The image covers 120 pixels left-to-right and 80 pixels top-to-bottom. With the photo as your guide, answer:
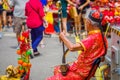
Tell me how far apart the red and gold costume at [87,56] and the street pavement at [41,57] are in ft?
8.00

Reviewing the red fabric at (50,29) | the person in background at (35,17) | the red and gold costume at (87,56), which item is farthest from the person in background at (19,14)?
the red and gold costume at (87,56)

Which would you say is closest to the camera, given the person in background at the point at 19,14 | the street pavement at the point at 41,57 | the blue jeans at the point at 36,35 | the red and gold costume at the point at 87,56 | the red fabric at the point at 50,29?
the red and gold costume at the point at 87,56

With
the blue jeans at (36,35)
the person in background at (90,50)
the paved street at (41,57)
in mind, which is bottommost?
the paved street at (41,57)

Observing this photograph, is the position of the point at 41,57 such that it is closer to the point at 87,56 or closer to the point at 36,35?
the point at 36,35

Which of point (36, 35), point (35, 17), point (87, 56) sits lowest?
point (36, 35)

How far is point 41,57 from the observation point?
9.44 meters

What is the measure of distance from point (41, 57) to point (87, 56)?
14.7 ft

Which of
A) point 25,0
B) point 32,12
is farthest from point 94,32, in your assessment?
point 25,0

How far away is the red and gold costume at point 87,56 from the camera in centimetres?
497

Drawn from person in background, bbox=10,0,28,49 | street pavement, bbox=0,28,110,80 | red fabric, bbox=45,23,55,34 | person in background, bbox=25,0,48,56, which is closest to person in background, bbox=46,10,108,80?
street pavement, bbox=0,28,110,80

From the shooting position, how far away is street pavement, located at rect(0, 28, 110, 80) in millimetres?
8015

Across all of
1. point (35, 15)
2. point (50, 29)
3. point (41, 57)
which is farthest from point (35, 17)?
point (50, 29)

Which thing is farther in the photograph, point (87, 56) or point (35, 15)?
point (35, 15)

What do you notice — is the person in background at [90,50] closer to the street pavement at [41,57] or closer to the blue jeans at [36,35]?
the street pavement at [41,57]
